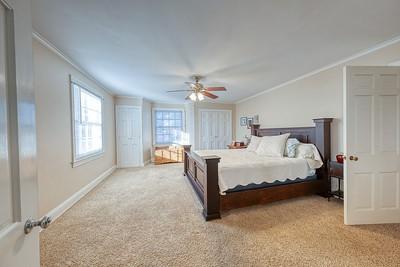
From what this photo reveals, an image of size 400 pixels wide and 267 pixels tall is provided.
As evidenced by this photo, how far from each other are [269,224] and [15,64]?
269 cm

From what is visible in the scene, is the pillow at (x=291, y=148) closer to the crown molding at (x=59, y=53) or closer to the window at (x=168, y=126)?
the crown molding at (x=59, y=53)

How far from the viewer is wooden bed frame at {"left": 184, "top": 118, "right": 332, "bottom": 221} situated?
8.43ft

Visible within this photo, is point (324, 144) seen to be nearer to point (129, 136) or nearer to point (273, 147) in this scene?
point (273, 147)

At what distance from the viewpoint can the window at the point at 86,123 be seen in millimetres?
3355

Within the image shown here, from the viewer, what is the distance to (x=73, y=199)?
10.2ft

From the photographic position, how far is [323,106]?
11.5 feet

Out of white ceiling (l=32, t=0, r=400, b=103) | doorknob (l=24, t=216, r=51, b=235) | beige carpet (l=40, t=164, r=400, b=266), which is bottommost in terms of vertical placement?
beige carpet (l=40, t=164, r=400, b=266)

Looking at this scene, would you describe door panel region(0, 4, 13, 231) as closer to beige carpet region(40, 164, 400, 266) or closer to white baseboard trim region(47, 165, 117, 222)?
beige carpet region(40, 164, 400, 266)

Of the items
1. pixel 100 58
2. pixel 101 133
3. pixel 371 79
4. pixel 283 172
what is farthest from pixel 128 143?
pixel 371 79

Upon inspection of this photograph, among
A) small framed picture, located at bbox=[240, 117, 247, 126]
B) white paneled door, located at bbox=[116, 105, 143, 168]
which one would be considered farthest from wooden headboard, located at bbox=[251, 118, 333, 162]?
white paneled door, located at bbox=[116, 105, 143, 168]

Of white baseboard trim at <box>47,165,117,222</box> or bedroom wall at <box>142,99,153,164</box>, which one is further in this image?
bedroom wall at <box>142,99,153,164</box>

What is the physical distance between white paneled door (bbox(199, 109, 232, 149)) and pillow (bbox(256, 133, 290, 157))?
3274mm

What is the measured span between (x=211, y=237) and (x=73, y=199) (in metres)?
2.45

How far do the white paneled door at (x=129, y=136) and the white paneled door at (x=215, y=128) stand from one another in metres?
2.27
